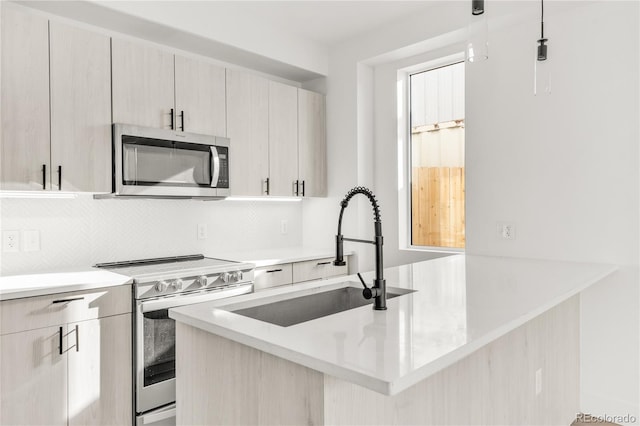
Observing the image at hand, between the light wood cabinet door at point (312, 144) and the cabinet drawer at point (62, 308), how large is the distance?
70.5 inches

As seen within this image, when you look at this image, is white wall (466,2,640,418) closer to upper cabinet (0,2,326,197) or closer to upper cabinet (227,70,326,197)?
upper cabinet (227,70,326,197)

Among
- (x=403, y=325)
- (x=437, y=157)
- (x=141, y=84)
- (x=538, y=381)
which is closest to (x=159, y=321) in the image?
(x=141, y=84)

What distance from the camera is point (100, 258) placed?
9.33 feet

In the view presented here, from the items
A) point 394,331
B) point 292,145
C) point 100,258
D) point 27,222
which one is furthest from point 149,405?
point 292,145

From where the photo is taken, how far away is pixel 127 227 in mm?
2979

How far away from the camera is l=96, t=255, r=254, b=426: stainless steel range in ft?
7.84

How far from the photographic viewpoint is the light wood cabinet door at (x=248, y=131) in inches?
127

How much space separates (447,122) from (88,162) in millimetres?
2543

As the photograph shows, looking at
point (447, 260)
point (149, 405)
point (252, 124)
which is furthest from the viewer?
point (252, 124)

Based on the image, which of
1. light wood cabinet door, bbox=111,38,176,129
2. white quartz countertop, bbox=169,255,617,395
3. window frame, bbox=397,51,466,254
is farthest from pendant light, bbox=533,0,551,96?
light wood cabinet door, bbox=111,38,176,129

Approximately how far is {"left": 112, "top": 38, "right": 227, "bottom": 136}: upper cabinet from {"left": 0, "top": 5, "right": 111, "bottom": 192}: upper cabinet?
88mm

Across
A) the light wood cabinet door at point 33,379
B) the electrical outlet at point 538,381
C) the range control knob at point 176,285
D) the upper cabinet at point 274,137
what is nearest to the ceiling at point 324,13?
the upper cabinet at point 274,137

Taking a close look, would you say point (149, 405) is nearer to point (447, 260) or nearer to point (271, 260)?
point (271, 260)

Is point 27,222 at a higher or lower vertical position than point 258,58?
lower
